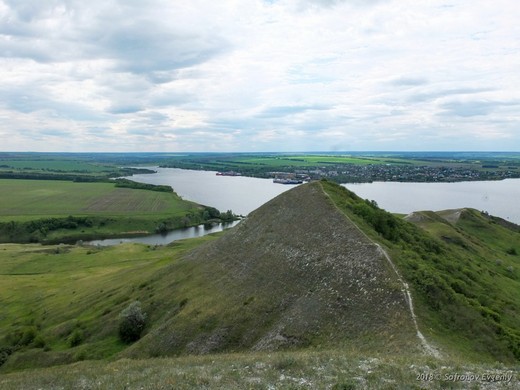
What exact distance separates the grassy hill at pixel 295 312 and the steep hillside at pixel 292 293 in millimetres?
131

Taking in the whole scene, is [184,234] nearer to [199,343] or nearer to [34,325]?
[34,325]

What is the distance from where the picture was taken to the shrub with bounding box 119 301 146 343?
42.8 metres

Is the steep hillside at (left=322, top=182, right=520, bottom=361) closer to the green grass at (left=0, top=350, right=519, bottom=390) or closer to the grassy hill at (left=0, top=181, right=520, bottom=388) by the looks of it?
the grassy hill at (left=0, top=181, right=520, bottom=388)

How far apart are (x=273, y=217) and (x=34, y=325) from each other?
37.6m

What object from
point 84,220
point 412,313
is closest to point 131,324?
point 412,313

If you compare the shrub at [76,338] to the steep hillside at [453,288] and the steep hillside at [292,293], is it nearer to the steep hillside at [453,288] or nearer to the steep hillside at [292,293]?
the steep hillside at [292,293]

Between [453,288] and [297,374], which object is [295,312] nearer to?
[297,374]

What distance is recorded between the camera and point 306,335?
30.7 meters

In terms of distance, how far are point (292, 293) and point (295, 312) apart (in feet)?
9.27

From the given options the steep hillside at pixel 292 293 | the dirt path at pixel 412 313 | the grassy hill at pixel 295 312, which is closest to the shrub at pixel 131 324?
the grassy hill at pixel 295 312

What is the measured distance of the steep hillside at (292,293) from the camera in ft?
96.4

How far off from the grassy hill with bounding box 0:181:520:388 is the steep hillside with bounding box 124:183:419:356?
0.13 m

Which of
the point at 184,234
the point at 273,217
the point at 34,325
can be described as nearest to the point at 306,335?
the point at 273,217

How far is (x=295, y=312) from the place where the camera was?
3356cm
